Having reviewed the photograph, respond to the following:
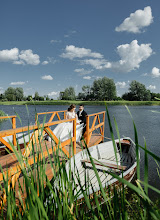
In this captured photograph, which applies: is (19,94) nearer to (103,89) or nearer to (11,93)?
(11,93)

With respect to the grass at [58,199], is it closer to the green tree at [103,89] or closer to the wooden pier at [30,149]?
the wooden pier at [30,149]

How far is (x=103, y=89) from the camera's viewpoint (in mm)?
78562

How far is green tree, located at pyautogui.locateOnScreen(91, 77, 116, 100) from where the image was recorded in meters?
74.9

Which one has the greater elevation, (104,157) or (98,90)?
(98,90)

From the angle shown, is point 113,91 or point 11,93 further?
point 11,93

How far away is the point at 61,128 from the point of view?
21.1 feet

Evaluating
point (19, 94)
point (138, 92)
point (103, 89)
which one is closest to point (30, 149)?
point (138, 92)

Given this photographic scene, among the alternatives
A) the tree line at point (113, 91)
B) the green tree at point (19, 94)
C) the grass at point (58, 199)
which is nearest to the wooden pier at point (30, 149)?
the grass at point (58, 199)

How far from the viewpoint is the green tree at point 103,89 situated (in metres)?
74.9

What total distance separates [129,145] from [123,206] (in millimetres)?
6169

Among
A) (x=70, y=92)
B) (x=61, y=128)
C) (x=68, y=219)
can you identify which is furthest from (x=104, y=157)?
(x=70, y=92)

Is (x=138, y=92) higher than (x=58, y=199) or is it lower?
higher

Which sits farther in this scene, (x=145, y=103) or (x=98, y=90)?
(x=98, y=90)

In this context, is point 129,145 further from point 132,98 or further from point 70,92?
point 70,92
